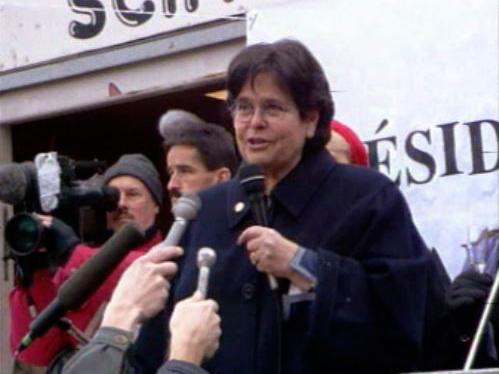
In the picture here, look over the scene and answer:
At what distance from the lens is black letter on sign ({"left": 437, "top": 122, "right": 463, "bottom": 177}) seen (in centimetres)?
444

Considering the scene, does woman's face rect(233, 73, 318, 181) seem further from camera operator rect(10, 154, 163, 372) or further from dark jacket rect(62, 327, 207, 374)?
camera operator rect(10, 154, 163, 372)

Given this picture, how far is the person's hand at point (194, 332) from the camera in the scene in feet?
8.64

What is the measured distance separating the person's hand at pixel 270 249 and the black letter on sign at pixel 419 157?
158cm

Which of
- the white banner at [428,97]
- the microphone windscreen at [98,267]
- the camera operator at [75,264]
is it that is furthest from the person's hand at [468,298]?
the microphone windscreen at [98,267]

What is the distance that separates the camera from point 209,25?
5508mm

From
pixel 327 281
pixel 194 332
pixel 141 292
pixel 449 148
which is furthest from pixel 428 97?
pixel 194 332

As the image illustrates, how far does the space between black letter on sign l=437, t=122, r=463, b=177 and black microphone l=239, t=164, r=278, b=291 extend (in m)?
1.42

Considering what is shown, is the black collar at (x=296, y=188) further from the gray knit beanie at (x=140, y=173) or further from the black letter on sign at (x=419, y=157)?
the gray knit beanie at (x=140, y=173)

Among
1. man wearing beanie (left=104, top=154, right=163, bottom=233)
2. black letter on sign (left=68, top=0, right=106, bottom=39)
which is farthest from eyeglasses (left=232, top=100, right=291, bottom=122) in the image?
black letter on sign (left=68, top=0, right=106, bottom=39)

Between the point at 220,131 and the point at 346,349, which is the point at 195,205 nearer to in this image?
the point at 346,349

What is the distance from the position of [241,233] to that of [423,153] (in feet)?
4.78

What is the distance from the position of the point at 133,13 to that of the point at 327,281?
116 inches

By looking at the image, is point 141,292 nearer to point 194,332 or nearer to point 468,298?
point 194,332

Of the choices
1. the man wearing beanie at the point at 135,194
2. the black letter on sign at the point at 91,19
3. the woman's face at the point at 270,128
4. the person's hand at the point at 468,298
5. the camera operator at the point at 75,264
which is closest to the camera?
the woman's face at the point at 270,128
